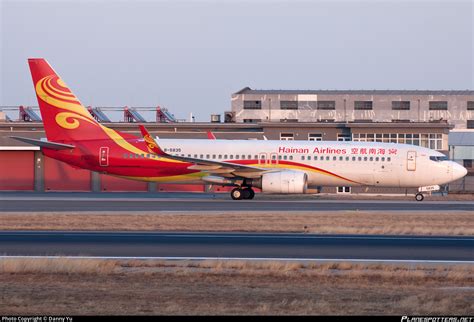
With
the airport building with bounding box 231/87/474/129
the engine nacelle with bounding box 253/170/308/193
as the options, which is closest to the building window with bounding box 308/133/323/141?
the engine nacelle with bounding box 253/170/308/193

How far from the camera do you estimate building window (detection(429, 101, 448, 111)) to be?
79.3 metres

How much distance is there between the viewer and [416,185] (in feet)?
138

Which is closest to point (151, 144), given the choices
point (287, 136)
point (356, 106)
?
point (287, 136)

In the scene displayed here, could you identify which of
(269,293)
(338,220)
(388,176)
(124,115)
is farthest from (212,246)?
(124,115)

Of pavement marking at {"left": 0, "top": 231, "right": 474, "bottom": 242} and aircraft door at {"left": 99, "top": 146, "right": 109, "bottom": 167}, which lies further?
aircraft door at {"left": 99, "top": 146, "right": 109, "bottom": 167}

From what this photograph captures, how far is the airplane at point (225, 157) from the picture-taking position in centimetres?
4172

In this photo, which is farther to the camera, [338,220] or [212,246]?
[338,220]

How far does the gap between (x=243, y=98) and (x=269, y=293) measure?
67700mm

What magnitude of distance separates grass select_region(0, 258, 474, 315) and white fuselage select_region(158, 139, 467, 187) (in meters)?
25.0

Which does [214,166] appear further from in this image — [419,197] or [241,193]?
[419,197]

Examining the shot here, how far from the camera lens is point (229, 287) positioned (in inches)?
556

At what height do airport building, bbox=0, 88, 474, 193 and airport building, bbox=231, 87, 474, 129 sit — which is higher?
airport building, bbox=231, 87, 474, 129

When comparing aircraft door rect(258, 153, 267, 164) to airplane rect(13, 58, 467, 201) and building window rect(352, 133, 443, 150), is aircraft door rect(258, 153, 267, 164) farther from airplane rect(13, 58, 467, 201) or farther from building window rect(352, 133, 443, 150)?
building window rect(352, 133, 443, 150)

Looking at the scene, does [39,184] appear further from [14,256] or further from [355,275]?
[355,275]
